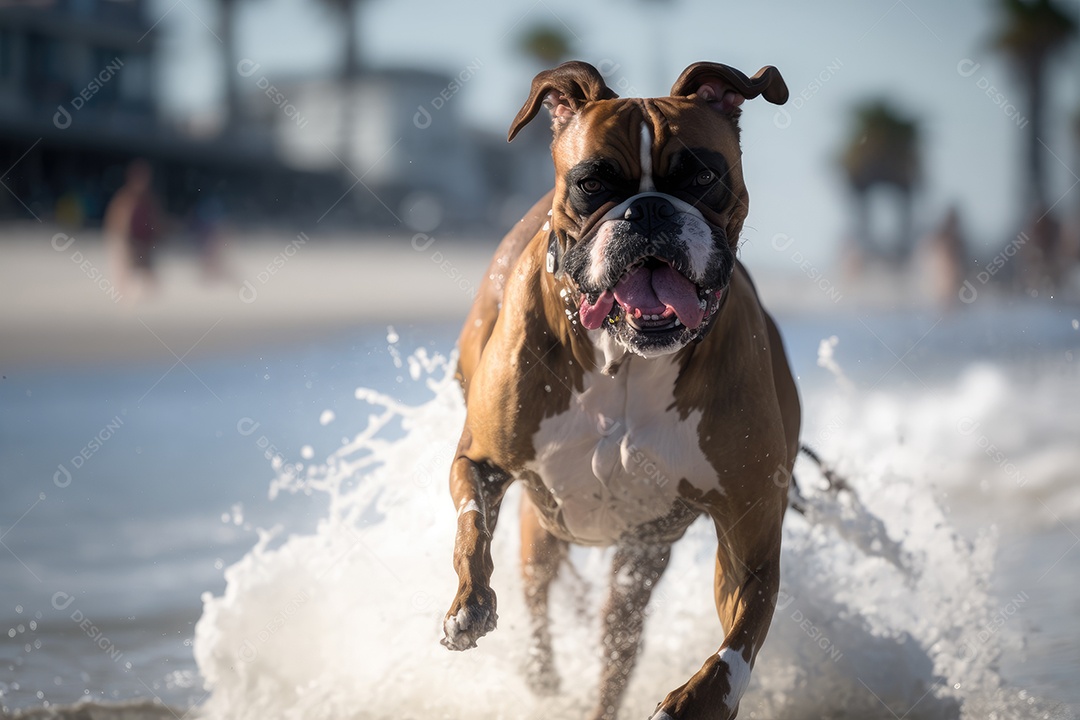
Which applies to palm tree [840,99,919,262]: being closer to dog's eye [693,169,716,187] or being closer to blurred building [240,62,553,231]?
blurred building [240,62,553,231]

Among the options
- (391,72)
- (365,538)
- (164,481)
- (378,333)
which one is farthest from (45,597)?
(391,72)

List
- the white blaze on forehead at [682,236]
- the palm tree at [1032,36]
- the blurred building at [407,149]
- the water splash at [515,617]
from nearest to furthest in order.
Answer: the white blaze on forehead at [682,236], the water splash at [515,617], the palm tree at [1032,36], the blurred building at [407,149]

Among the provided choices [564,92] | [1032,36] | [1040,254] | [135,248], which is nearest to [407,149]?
[1032,36]

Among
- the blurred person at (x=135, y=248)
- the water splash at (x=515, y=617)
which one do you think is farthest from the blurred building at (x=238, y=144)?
the water splash at (x=515, y=617)

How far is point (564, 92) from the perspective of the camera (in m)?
2.82

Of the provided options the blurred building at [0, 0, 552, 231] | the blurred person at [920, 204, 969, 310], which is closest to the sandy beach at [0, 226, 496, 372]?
the blurred building at [0, 0, 552, 231]

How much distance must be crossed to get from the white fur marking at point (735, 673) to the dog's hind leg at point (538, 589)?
1.04 metres

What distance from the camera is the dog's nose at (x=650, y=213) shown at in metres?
2.52

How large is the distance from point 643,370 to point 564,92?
25.7 inches

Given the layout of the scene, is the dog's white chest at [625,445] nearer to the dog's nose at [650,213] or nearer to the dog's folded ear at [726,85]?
the dog's nose at [650,213]

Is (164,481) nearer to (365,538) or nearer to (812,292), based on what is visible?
(365,538)

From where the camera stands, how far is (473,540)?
110 inches

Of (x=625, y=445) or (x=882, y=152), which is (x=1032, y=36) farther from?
(x=625, y=445)

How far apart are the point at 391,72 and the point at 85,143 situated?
34.8 ft
